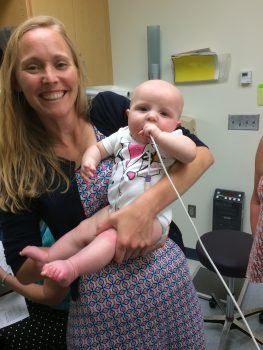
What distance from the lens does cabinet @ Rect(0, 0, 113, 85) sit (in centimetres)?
196

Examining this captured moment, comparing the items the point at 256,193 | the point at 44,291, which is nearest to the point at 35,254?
the point at 44,291

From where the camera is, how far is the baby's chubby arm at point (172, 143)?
2.86 feet

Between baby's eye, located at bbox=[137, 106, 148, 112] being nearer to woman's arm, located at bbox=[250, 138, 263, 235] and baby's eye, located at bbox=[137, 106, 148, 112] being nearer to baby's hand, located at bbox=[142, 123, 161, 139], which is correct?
baby's hand, located at bbox=[142, 123, 161, 139]

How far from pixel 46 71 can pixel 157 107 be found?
0.36 m

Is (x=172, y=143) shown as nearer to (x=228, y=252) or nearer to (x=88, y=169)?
(x=88, y=169)

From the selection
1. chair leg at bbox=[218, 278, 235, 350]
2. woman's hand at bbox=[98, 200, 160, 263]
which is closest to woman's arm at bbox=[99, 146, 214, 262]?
woman's hand at bbox=[98, 200, 160, 263]

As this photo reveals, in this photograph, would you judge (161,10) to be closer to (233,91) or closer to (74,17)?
(74,17)

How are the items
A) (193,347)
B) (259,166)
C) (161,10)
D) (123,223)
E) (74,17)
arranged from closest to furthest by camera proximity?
1. (123,223)
2. (193,347)
3. (259,166)
4. (74,17)
5. (161,10)

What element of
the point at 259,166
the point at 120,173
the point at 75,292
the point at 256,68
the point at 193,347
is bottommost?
the point at 193,347

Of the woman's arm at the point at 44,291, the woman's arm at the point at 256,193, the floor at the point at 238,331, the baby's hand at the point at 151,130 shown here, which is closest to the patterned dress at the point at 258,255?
the woman's arm at the point at 256,193

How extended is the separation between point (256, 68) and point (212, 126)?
53 centimetres

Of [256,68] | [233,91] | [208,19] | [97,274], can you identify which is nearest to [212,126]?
[233,91]

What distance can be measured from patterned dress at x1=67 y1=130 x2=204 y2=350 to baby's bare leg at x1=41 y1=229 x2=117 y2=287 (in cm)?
8

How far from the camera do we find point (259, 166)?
1473mm
